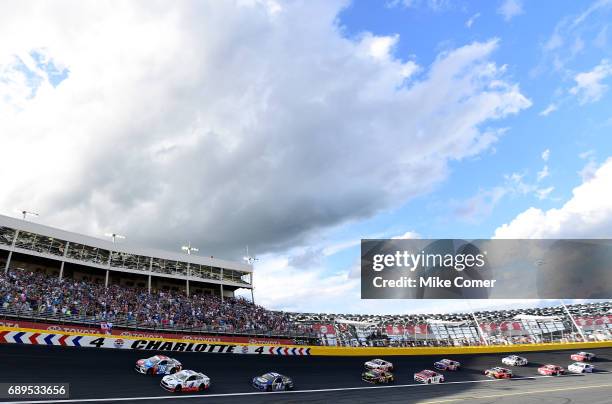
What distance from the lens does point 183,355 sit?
32.1 m

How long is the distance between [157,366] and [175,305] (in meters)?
21.5

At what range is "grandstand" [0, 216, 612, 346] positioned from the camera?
37.4 m

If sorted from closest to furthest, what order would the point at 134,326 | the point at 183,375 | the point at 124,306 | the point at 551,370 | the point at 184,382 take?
the point at 184,382 < the point at 183,375 < the point at 134,326 < the point at 551,370 < the point at 124,306

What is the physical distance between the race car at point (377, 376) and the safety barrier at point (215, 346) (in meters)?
9.78

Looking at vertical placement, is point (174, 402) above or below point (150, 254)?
below

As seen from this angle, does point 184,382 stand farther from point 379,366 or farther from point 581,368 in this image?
point 581,368

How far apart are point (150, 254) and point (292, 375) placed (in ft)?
93.6

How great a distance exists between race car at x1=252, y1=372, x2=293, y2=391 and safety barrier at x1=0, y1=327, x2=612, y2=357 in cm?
975

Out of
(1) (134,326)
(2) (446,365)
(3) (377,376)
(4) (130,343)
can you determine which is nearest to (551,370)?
(2) (446,365)

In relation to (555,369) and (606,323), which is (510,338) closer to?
(555,369)

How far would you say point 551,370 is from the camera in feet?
129

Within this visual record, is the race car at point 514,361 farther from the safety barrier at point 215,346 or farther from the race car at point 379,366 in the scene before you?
the race car at point 379,366

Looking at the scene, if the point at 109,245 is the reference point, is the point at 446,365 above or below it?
below

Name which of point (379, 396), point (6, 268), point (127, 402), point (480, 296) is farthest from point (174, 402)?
point (480, 296)
